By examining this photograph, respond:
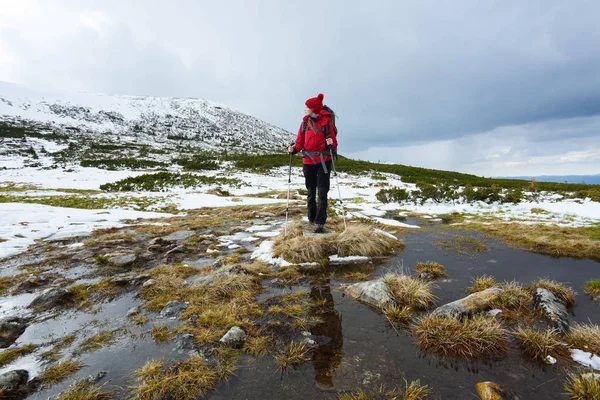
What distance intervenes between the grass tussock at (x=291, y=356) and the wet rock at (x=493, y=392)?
1.59m

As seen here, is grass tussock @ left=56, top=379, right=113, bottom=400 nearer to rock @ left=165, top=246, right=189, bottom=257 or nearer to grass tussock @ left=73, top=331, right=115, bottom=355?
grass tussock @ left=73, top=331, right=115, bottom=355

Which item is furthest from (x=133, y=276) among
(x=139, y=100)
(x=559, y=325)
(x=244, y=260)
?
(x=139, y=100)

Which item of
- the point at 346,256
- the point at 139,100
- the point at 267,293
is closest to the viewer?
the point at 267,293

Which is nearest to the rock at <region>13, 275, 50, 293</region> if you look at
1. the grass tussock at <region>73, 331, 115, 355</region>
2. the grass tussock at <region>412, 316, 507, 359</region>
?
the grass tussock at <region>73, 331, 115, 355</region>

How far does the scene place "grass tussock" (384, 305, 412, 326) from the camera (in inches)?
137

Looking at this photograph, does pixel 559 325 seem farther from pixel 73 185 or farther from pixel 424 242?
pixel 73 185

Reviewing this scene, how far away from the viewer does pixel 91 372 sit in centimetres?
274

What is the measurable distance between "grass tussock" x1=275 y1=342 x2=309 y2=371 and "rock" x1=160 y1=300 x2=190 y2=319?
1753mm

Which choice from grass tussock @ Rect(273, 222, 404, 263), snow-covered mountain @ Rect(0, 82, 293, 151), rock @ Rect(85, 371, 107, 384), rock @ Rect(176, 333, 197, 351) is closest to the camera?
rock @ Rect(85, 371, 107, 384)

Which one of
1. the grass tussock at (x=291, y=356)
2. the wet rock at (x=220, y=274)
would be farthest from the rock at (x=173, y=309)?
the grass tussock at (x=291, y=356)

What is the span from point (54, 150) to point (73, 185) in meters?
46.8

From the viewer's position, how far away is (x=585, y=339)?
111 inches

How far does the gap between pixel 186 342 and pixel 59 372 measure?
46.0 inches

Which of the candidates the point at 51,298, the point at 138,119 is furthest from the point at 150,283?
the point at 138,119
